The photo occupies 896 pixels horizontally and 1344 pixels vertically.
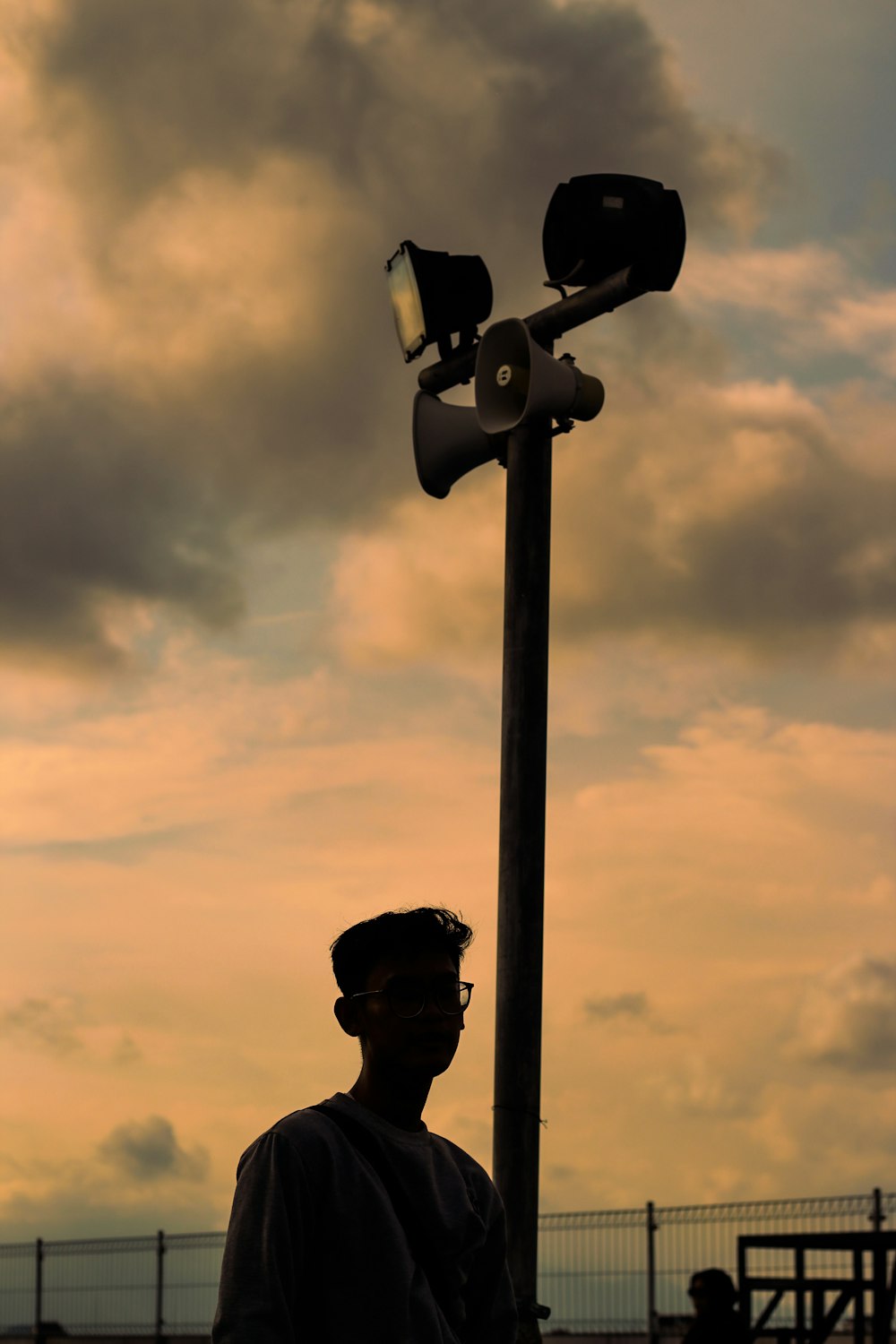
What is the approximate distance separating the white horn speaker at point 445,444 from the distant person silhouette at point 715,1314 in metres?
4.90

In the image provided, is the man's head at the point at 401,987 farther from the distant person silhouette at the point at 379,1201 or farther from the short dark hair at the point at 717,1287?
the short dark hair at the point at 717,1287

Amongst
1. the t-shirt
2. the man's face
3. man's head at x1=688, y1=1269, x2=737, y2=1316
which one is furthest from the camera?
man's head at x1=688, y1=1269, x2=737, y2=1316

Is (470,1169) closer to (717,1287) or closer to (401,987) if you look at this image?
(401,987)

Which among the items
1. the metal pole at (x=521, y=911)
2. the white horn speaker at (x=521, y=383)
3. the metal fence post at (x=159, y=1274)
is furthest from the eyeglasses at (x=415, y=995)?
the metal fence post at (x=159, y=1274)

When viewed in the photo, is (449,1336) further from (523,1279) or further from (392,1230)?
(523,1279)

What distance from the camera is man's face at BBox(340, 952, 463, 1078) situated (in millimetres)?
3477

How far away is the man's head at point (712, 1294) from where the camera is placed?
1101cm

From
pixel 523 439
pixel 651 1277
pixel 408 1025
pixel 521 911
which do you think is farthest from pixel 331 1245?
pixel 651 1277

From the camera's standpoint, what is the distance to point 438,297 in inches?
340

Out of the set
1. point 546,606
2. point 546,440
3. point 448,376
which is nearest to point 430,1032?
point 546,606

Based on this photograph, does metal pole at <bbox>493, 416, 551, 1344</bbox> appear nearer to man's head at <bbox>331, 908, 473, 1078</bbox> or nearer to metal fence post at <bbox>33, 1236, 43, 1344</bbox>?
man's head at <bbox>331, 908, 473, 1078</bbox>

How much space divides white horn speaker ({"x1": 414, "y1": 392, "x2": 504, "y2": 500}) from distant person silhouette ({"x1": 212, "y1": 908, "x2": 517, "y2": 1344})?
500cm

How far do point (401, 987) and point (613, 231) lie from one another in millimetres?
4921

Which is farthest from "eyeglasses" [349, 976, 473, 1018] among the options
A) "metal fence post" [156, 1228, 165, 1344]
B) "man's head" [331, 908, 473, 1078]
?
"metal fence post" [156, 1228, 165, 1344]
